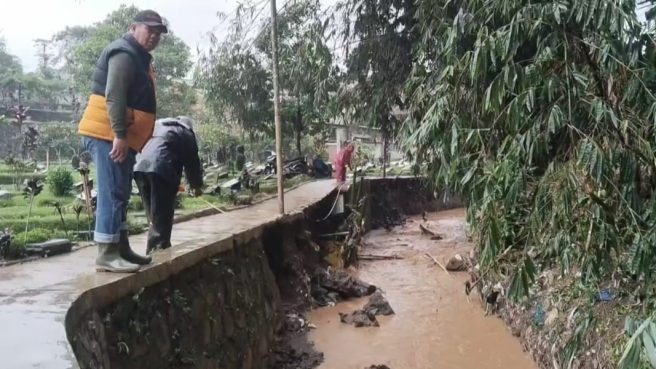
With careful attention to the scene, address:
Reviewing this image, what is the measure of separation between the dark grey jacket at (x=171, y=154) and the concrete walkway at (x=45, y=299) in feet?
2.14

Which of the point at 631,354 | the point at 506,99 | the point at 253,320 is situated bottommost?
the point at 253,320

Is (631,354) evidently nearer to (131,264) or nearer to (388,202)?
(131,264)

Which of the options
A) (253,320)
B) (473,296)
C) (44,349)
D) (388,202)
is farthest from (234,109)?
Answer: (44,349)

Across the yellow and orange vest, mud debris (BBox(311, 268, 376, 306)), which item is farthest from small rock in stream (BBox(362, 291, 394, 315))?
the yellow and orange vest

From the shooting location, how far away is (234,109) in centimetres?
1642

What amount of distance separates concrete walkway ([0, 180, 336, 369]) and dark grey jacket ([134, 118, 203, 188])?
0.65 meters

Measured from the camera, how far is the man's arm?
3.71 meters

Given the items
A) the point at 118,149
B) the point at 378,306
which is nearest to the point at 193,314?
the point at 118,149

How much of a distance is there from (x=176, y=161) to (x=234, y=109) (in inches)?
Answer: 442

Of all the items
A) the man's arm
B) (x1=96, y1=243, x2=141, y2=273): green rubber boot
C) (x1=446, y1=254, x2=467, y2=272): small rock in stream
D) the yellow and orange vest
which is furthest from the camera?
(x1=446, y1=254, x2=467, y2=272): small rock in stream

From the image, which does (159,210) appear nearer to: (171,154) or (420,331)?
(171,154)

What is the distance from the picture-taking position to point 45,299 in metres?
3.45

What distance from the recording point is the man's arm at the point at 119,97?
12.2 ft

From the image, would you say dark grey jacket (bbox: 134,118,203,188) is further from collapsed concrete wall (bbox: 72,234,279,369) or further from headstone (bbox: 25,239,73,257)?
headstone (bbox: 25,239,73,257)
